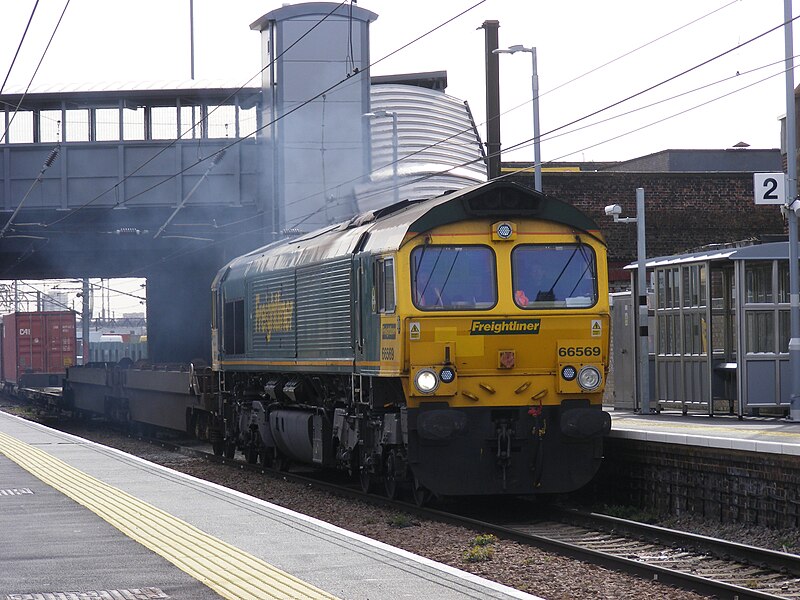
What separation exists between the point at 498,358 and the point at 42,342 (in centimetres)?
4383

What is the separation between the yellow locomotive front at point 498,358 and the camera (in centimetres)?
1387

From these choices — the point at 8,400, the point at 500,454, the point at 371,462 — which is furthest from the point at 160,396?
the point at 8,400

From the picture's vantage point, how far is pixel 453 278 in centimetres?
1421

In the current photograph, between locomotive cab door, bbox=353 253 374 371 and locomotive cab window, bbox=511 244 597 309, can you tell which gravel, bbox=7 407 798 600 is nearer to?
locomotive cab door, bbox=353 253 374 371

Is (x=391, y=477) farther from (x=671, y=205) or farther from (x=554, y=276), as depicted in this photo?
(x=671, y=205)

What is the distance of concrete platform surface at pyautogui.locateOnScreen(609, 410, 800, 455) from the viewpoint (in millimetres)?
12576

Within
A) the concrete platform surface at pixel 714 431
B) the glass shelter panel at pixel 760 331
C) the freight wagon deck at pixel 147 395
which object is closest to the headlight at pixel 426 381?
the concrete platform surface at pixel 714 431

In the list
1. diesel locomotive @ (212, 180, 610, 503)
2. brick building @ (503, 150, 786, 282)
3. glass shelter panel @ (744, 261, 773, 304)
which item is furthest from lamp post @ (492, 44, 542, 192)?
diesel locomotive @ (212, 180, 610, 503)

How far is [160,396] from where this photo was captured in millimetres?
30391

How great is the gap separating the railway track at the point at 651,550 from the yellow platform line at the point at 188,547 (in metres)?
3.20

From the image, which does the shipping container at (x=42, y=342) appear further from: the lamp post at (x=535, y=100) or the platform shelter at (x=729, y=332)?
the platform shelter at (x=729, y=332)

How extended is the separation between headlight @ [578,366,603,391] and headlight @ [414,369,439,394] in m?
1.66

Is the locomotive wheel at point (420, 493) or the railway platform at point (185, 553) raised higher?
the railway platform at point (185, 553)

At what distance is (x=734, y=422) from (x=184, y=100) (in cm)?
2360
